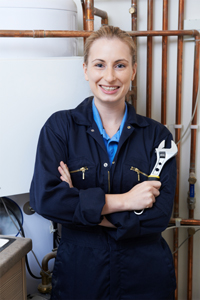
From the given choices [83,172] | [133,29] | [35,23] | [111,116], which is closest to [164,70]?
[133,29]

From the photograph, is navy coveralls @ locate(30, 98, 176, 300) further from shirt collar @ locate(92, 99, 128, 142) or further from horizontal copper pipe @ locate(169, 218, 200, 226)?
horizontal copper pipe @ locate(169, 218, 200, 226)

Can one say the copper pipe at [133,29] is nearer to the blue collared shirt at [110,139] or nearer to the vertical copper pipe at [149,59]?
the vertical copper pipe at [149,59]

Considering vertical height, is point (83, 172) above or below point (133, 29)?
below

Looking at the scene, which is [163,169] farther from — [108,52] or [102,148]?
[108,52]

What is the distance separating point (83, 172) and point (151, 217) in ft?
0.96

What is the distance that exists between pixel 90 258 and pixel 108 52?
0.75 m

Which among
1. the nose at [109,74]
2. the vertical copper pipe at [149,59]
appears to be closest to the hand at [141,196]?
the nose at [109,74]

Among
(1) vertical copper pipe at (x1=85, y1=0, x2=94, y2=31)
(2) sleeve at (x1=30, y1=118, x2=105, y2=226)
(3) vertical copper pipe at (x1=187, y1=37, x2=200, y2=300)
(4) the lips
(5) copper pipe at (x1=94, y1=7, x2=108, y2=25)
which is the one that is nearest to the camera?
(2) sleeve at (x1=30, y1=118, x2=105, y2=226)

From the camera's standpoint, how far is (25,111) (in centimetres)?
137

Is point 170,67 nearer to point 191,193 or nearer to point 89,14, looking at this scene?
point 89,14

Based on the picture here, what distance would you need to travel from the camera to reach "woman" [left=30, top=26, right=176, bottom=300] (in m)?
1.17

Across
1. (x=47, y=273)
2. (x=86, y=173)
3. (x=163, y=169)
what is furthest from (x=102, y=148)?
(x=47, y=273)

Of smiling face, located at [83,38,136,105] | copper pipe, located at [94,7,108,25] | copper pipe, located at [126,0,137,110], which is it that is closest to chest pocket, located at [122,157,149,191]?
smiling face, located at [83,38,136,105]

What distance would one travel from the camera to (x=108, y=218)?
1171 mm
